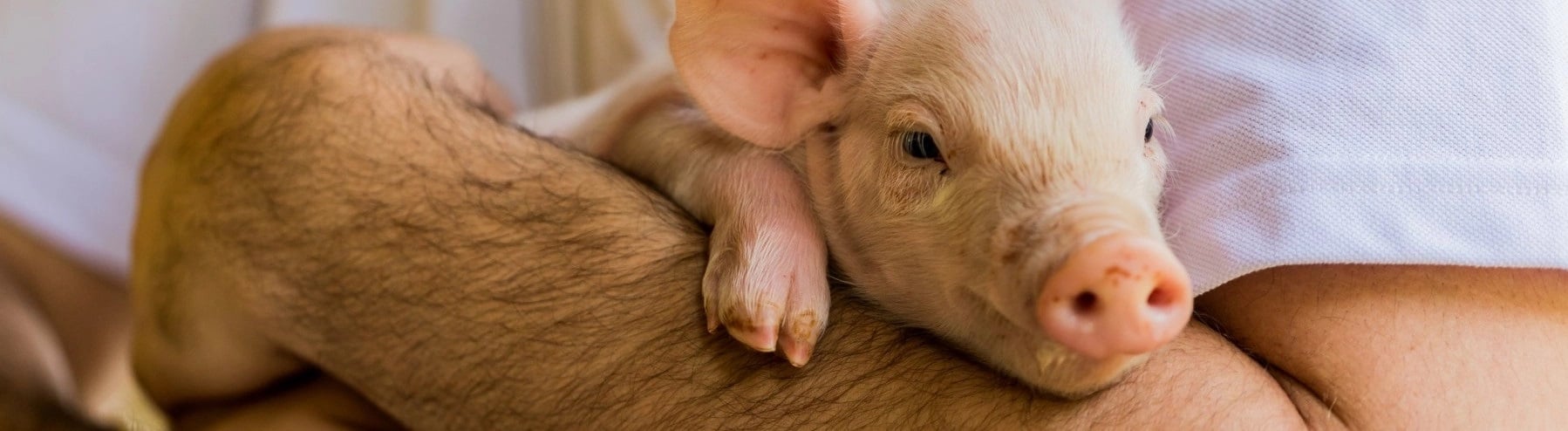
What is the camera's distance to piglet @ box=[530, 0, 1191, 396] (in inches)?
A: 34.1

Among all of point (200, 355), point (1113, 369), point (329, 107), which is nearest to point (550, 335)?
point (329, 107)

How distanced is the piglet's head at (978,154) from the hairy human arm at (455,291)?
10 centimetres

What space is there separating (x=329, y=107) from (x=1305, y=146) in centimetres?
120

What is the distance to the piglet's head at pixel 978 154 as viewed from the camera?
84 centimetres

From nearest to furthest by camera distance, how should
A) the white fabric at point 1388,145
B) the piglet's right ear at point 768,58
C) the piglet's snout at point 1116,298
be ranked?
1. the piglet's snout at point 1116,298
2. the white fabric at point 1388,145
3. the piglet's right ear at point 768,58

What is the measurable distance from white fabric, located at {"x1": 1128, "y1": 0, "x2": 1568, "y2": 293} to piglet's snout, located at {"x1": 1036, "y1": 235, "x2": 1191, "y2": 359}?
0.27m

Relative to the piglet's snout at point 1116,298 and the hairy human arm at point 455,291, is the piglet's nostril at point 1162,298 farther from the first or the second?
the hairy human arm at point 455,291

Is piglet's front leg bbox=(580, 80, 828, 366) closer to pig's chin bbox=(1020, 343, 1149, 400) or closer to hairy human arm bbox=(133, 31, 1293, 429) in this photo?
hairy human arm bbox=(133, 31, 1293, 429)

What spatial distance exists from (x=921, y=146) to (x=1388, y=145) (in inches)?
17.7

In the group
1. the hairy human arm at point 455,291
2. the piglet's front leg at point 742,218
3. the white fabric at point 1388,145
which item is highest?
the white fabric at point 1388,145

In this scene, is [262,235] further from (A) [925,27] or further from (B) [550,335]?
(A) [925,27]

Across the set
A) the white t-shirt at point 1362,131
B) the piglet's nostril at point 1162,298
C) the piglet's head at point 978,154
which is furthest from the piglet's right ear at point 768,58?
the piglet's nostril at point 1162,298

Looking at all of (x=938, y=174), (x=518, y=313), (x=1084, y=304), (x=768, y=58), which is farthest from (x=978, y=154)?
(x=518, y=313)

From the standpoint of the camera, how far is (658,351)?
1180mm
